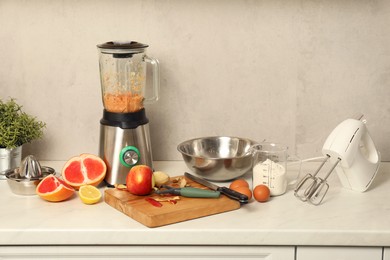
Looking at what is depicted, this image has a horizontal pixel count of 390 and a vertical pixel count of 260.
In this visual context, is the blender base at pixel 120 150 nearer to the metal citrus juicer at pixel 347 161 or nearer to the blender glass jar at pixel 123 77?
the blender glass jar at pixel 123 77

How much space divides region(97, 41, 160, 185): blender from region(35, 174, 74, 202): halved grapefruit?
17 cm

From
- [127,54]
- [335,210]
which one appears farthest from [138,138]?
[335,210]

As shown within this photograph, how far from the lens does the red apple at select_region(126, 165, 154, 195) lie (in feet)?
6.45

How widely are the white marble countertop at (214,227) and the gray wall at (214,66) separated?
1.72ft

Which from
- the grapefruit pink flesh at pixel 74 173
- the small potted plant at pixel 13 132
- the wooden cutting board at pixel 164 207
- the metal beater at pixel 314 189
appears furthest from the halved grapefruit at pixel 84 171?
the metal beater at pixel 314 189

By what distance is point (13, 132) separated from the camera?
86.4 inches

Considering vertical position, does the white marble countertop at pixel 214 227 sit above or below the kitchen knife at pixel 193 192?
below

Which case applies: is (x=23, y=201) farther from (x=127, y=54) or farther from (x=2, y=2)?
(x=2, y=2)

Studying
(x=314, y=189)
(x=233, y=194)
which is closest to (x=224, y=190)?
(x=233, y=194)

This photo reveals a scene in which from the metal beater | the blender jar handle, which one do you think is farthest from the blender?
the metal beater

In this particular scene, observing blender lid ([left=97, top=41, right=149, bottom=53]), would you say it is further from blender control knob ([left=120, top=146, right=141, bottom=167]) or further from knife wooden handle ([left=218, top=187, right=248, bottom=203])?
knife wooden handle ([left=218, top=187, right=248, bottom=203])

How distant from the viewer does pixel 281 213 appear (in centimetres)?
190

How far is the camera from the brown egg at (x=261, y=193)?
77.7 inches

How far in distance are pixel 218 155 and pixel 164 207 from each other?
51 cm
